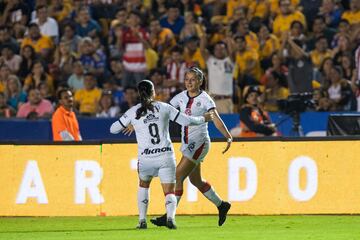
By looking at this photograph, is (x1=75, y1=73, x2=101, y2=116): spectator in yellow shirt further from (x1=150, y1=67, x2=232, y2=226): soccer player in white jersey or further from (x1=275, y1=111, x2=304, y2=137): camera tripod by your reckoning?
(x1=150, y1=67, x2=232, y2=226): soccer player in white jersey

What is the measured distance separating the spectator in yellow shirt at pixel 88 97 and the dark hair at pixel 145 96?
8.75m

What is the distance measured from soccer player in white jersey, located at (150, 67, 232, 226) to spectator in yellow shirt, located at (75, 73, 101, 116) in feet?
26.3

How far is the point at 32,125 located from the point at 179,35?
3.88m

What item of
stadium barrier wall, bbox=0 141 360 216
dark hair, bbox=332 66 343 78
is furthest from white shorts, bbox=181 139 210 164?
dark hair, bbox=332 66 343 78

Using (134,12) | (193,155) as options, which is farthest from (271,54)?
(193,155)

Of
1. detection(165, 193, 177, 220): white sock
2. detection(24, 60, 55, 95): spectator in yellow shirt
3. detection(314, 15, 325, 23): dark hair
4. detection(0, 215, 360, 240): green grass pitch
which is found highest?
detection(314, 15, 325, 23): dark hair

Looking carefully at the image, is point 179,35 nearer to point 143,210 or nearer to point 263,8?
point 263,8

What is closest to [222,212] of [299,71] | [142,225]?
[142,225]

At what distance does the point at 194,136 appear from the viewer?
15156 millimetres

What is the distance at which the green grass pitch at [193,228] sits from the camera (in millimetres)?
13570

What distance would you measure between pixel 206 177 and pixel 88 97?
625 centimetres

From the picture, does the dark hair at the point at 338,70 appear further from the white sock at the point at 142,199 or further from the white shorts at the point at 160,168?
the white sock at the point at 142,199

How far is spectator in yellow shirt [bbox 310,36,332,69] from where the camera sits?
22216mm

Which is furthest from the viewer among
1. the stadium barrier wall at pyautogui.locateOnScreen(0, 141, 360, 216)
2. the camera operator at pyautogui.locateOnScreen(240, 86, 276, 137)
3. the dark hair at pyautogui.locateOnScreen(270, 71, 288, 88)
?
the dark hair at pyautogui.locateOnScreen(270, 71, 288, 88)
